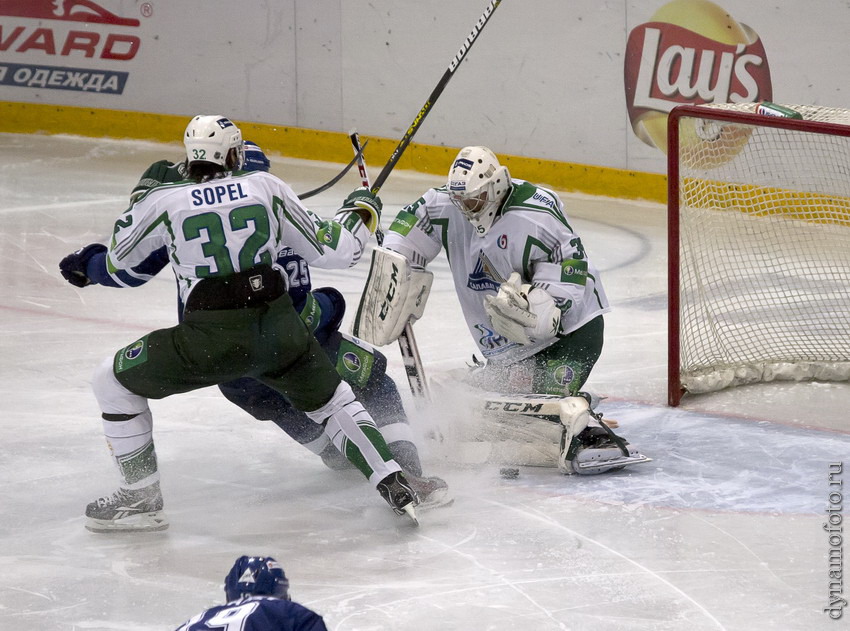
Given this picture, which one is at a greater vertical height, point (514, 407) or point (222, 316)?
point (222, 316)

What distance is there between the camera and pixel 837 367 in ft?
16.8

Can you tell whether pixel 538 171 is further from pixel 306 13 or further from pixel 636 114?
pixel 306 13

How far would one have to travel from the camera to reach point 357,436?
A: 3627 mm

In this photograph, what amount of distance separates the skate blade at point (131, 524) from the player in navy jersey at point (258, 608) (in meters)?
1.65

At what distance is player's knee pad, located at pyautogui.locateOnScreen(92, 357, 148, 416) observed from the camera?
356 centimetres

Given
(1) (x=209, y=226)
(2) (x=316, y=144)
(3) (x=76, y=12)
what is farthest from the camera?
(3) (x=76, y=12)

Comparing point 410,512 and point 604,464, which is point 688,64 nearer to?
point 604,464

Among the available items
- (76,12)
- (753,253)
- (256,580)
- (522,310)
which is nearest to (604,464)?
(522,310)

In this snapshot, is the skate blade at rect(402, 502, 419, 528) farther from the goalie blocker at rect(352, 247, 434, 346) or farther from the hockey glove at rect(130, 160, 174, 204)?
the hockey glove at rect(130, 160, 174, 204)

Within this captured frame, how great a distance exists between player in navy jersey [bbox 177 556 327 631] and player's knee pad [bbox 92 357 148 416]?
153cm

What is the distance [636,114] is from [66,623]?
5.68m

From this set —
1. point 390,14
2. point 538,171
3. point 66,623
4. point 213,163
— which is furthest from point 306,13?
point 66,623

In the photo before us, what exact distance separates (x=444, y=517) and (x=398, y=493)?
0.24m

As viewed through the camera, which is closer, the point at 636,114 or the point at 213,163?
the point at 213,163
